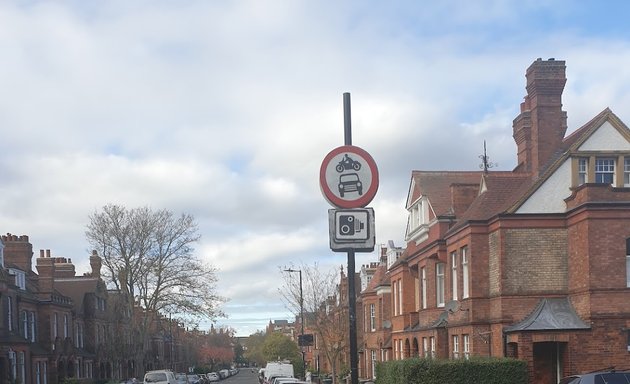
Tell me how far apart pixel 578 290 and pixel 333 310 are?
28.0m

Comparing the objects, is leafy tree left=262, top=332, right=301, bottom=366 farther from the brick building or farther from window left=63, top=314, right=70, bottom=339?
the brick building

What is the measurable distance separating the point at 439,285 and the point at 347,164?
26.6 m

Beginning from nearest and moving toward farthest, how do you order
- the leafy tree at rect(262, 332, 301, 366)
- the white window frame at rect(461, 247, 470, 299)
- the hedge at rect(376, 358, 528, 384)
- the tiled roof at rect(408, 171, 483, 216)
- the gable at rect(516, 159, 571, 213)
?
the hedge at rect(376, 358, 528, 384) < the gable at rect(516, 159, 571, 213) < the white window frame at rect(461, 247, 470, 299) < the tiled roof at rect(408, 171, 483, 216) < the leafy tree at rect(262, 332, 301, 366)

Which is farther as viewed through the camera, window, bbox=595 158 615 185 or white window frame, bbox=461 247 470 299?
white window frame, bbox=461 247 470 299

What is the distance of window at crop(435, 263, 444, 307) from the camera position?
33.8 metres

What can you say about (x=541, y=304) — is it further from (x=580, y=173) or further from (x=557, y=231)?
(x=580, y=173)

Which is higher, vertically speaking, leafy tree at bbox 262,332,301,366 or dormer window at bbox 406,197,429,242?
dormer window at bbox 406,197,429,242

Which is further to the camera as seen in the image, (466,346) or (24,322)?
(24,322)

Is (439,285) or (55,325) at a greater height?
(439,285)

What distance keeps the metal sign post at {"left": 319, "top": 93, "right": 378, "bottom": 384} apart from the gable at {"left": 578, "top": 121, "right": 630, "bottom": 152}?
65.8 ft

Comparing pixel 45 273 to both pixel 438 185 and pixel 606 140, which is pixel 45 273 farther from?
pixel 606 140

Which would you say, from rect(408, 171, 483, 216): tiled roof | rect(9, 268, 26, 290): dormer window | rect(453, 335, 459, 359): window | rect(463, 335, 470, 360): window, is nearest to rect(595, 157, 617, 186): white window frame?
rect(463, 335, 470, 360): window

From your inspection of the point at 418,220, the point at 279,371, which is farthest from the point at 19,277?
the point at 418,220

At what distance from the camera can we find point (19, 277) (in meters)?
53.7
